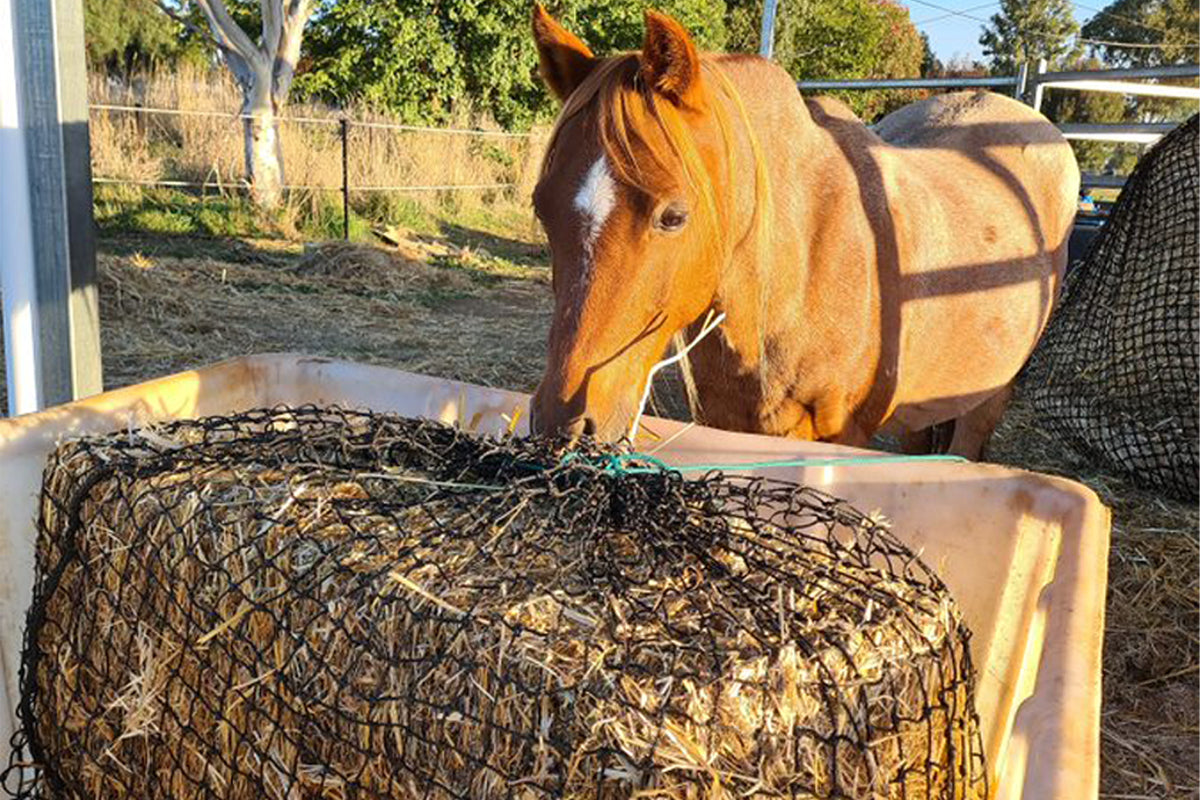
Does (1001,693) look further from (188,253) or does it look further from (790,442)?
(188,253)

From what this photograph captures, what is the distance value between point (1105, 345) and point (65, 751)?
4.32 m

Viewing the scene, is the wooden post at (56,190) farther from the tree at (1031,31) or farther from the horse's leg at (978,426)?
the tree at (1031,31)

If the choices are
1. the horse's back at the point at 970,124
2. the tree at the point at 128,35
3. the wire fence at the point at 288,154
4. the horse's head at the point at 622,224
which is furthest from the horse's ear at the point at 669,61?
the tree at the point at 128,35

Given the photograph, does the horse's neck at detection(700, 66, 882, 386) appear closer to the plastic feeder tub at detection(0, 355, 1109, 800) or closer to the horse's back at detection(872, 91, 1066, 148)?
the plastic feeder tub at detection(0, 355, 1109, 800)

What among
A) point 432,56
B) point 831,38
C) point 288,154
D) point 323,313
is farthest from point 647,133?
point 831,38

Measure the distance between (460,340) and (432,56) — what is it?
1001cm

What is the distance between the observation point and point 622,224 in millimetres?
1735

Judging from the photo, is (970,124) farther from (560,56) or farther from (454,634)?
(454,634)

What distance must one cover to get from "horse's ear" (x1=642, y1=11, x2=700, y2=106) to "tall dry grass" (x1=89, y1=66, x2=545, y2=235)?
971cm

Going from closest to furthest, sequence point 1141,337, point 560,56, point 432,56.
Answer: point 560,56, point 1141,337, point 432,56

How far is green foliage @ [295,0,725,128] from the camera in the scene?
1465 cm

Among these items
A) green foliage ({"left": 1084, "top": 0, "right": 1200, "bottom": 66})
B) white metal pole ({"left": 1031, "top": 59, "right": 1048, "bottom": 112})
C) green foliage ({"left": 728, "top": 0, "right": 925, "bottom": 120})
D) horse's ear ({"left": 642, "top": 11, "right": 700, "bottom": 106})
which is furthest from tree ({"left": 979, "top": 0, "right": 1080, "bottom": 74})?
horse's ear ({"left": 642, "top": 11, "right": 700, "bottom": 106})

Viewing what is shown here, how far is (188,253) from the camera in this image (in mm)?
8789

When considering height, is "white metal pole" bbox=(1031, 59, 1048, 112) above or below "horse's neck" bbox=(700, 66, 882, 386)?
above
